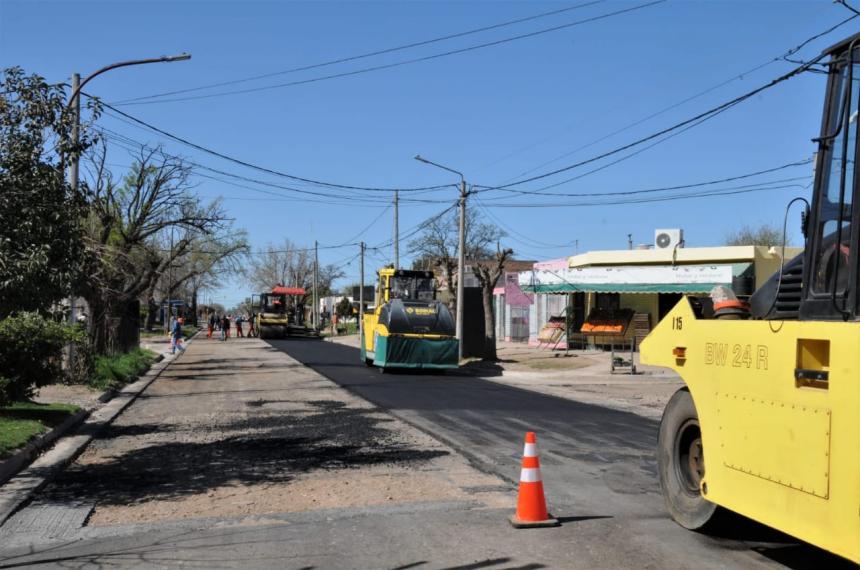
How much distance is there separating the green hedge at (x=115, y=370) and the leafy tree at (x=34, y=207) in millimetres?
10943

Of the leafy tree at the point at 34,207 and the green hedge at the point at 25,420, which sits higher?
the leafy tree at the point at 34,207

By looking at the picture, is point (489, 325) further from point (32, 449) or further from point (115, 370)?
point (32, 449)

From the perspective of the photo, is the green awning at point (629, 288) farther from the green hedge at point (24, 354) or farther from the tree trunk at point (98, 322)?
the green hedge at point (24, 354)

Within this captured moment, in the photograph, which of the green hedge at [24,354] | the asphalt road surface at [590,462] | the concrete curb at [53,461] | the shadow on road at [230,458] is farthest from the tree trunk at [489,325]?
the green hedge at [24,354]

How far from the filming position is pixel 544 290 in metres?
32.2

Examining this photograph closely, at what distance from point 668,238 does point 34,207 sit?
28917mm

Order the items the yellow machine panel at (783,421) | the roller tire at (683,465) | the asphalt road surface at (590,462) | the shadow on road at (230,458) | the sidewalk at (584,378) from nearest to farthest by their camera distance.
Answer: the yellow machine panel at (783,421)
the asphalt road surface at (590,462)
the roller tire at (683,465)
the shadow on road at (230,458)
the sidewalk at (584,378)

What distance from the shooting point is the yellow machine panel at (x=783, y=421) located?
407 centimetres

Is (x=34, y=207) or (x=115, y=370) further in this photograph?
(x=115, y=370)

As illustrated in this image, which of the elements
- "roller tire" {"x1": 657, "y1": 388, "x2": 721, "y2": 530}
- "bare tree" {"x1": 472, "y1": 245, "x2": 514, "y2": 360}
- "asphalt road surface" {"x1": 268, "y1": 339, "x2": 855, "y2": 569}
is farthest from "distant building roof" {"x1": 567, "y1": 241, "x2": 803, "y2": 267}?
"roller tire" {"x1": 657, "y1": 388, "x2": 721, "y2": 530}

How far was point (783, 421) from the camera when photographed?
4.63 metres

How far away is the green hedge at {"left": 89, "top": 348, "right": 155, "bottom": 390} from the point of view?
61.9 feet

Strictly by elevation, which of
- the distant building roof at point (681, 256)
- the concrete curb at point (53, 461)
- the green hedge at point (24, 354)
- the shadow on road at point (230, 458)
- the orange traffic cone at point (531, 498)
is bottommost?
the concrete curb at point (53, 461)

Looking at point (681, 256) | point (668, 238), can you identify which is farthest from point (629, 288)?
point (668, 238)
